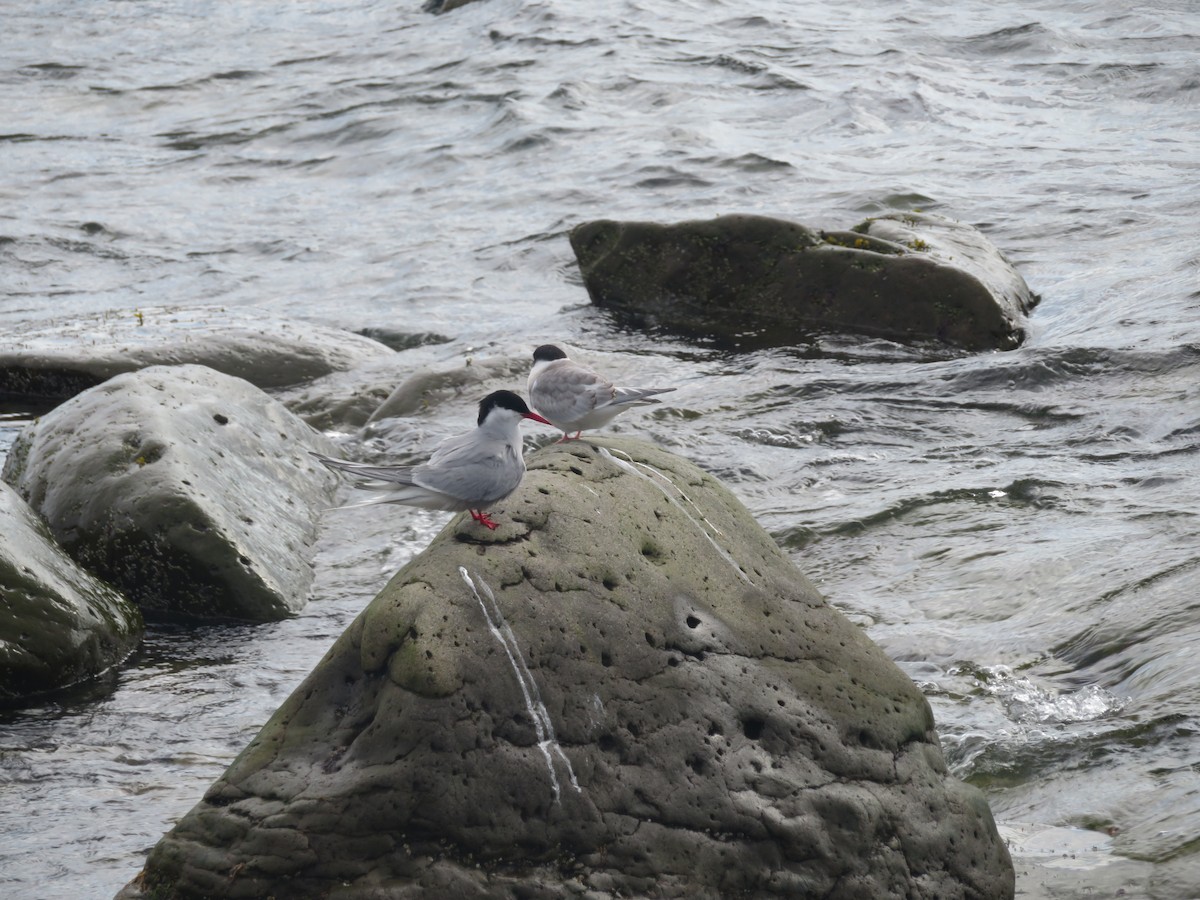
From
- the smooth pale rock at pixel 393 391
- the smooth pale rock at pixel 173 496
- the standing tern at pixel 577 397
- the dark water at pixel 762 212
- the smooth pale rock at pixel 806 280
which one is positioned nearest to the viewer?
the dark water at pixel 762 212

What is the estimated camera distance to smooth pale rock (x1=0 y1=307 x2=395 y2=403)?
36.0ft

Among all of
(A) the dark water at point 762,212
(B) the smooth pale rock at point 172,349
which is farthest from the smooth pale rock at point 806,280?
(B) the smooth pale rock at point 172,349

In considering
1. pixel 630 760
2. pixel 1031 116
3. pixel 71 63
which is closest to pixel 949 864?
pixel 630 760

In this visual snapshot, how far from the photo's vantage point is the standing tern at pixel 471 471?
501cm

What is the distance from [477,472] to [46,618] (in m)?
2.82

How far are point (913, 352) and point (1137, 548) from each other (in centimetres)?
399

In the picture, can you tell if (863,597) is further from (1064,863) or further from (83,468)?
(83,468)

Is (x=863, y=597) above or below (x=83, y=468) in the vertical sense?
below

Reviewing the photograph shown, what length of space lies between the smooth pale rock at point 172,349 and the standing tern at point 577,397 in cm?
545

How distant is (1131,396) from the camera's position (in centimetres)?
974

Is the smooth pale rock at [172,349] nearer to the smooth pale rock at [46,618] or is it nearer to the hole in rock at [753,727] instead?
the smooth pale rock at [46,618]

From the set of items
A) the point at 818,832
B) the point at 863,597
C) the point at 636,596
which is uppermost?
the point at 636,596

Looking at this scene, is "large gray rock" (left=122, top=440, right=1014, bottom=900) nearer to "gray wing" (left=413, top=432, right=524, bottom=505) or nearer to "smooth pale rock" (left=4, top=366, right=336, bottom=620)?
"gray wing" (left=413, top=432, right=524, bottom=505)

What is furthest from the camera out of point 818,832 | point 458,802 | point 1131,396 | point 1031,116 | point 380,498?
point 1031,116
